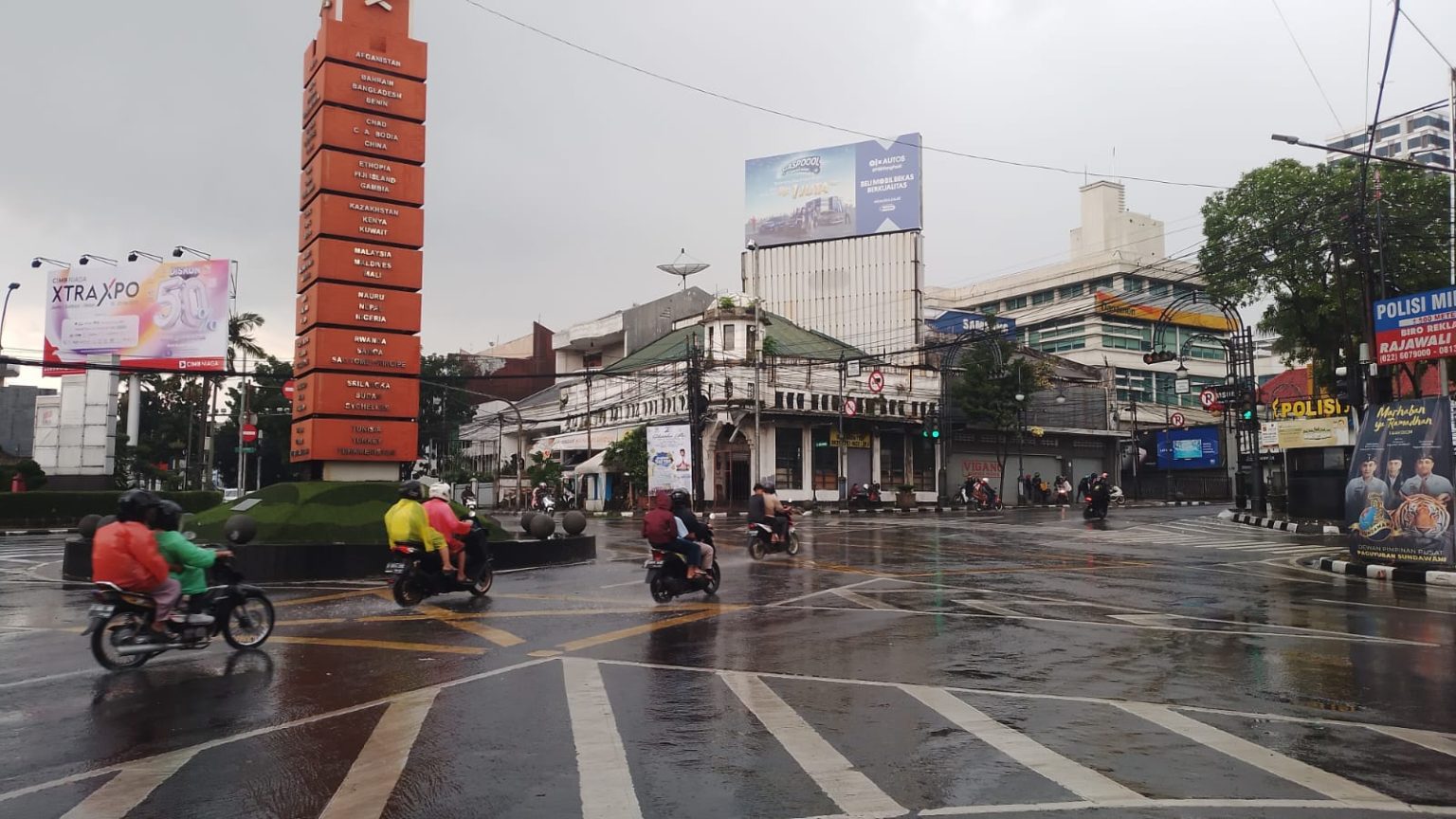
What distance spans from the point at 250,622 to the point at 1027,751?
24.3 feet

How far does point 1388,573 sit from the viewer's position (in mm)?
16906

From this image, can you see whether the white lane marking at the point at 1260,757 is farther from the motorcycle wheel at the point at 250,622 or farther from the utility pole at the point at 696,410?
the utility pole at the point at 696,410

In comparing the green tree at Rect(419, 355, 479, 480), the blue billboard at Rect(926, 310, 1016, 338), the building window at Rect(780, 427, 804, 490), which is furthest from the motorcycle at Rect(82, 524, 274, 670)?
the blue billboard at Rect(926, 310, 1016, 338)

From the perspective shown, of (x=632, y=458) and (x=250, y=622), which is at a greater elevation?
(x=632, y=458)

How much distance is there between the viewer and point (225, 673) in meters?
8.25

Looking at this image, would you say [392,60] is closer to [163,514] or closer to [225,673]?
[163,514]

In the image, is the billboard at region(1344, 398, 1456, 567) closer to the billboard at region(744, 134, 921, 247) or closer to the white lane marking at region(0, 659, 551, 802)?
the white lane marking at region(0, 659, 551, 802)

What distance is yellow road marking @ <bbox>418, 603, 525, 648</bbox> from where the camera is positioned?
981 cm

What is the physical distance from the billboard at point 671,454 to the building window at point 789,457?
7098mm

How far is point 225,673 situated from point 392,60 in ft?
50.2

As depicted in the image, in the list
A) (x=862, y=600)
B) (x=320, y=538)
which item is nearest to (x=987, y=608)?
(x=862, y=600)

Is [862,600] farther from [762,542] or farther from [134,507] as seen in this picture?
[134,507]

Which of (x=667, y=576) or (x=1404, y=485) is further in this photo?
(x=1404, y=485)

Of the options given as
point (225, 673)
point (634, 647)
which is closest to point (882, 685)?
point (634, 647)
